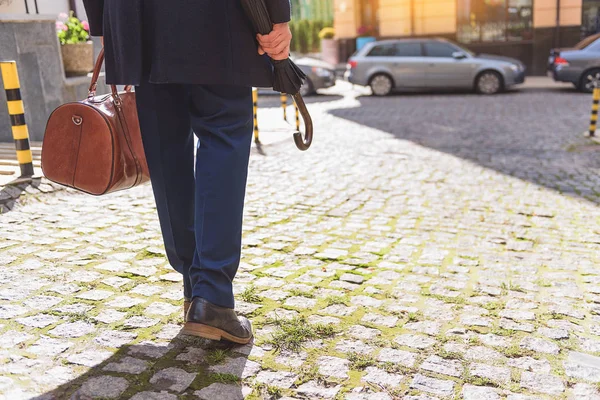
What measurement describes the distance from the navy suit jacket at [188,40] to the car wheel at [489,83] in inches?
598

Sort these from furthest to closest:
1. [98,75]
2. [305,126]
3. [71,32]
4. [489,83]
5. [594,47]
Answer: [489,83]
[594,47]
[71,32]
[305,126]
[98,75]

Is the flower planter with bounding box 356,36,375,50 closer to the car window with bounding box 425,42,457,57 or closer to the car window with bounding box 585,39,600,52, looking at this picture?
the car window with bounding box 425,42,457,57

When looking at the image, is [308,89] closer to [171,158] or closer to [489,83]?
[489,83]

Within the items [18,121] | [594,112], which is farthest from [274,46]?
[594,112]

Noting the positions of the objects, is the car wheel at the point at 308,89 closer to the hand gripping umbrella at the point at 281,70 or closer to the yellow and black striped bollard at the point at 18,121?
the yellow and black striped bollard at the point at 18,121

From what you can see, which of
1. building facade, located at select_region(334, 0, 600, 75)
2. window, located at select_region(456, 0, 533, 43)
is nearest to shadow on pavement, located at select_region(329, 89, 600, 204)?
building facade, located at select_region(334, 0, 600, 75)

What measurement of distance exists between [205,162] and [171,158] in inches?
7.0

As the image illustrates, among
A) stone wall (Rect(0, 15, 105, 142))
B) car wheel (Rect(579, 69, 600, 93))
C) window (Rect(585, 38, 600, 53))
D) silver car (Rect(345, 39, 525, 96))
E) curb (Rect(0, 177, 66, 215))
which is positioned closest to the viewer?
curb (Rect(0, 177, 66, 215))

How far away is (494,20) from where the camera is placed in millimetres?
22828

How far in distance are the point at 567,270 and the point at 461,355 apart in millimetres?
1553

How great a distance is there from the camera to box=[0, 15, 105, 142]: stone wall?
24.1ft

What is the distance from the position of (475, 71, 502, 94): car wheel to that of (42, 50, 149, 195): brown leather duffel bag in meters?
15.2

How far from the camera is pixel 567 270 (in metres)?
3.85

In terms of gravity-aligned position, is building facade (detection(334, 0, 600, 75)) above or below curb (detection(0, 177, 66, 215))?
above
